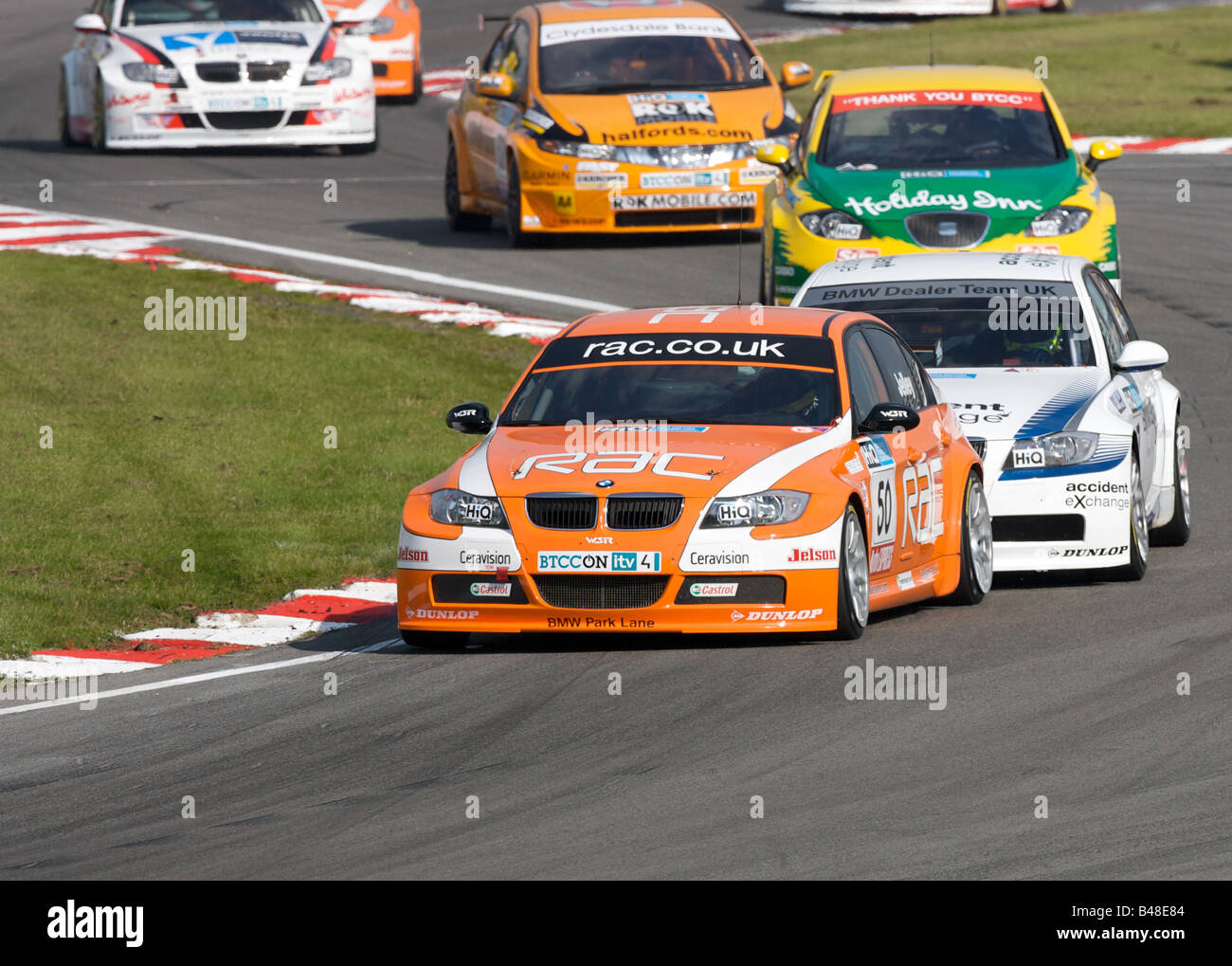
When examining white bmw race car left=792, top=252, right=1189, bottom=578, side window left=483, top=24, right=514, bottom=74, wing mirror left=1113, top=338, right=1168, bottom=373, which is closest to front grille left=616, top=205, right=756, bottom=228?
side window left=483, top=24, right=514, bottom=74

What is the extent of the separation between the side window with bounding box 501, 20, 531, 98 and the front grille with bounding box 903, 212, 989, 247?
543 cm

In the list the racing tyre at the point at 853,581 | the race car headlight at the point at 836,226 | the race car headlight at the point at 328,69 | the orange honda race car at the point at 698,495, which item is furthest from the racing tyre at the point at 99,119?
the racing tyre at the point at 853,581

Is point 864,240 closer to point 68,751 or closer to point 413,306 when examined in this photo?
point 413,306

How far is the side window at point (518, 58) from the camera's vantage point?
2081cm

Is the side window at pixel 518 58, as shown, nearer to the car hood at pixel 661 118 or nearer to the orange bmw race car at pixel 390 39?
the car hood at pixel 661 118

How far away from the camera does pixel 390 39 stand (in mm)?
30078

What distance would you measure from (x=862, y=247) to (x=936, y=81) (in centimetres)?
203

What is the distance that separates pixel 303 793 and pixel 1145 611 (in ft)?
14.6

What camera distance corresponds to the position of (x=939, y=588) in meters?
11.0

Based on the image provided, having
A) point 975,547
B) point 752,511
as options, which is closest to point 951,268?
point 975,547

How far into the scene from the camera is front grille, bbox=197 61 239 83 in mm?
23859
